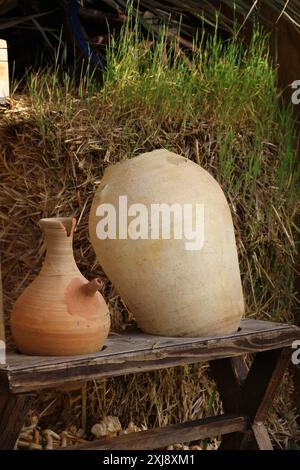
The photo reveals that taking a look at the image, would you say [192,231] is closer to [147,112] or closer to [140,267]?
[140,267]

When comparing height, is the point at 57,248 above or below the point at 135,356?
above

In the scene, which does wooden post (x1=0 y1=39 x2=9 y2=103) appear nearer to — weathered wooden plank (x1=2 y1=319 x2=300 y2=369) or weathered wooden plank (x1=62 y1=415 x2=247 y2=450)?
weathered wooden plank (x1=2 y1=319 x2=300 y2=369)

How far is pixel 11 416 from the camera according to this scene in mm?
2672

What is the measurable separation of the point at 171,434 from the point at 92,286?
59cm

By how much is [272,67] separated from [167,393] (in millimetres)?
1448

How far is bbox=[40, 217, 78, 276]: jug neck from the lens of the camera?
2736mm

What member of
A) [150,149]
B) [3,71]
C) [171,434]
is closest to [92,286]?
[171,434]

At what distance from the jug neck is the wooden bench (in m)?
0.26

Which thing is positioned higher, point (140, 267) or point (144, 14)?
point (144, 14)

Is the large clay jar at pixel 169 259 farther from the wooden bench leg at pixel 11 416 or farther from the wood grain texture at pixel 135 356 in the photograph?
the wooden bench leg at pixel 11 416

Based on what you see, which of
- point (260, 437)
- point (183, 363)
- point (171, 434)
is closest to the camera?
point (183, 363)

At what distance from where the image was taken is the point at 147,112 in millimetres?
3445

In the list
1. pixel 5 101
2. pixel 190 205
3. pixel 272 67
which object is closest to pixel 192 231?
pixel 190 205

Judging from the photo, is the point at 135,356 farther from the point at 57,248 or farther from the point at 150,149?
the point at 150,149
